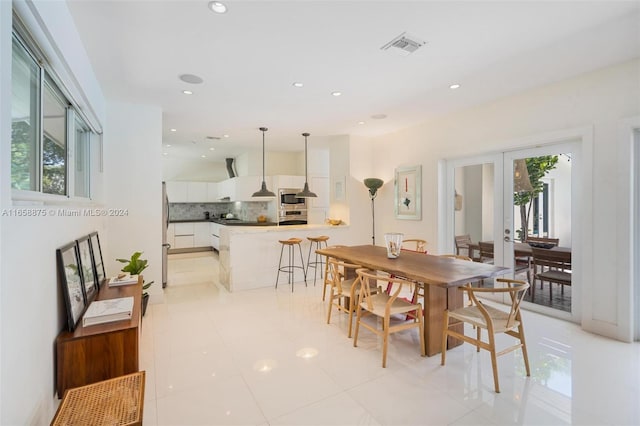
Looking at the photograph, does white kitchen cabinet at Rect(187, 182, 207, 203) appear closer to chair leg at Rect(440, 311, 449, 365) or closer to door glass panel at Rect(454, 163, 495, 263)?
door glass panel at Rect(454, 163, 495, 263)

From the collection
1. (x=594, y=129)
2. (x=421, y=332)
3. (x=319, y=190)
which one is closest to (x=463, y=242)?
(x=594, y=129)

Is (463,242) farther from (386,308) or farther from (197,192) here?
(197,192)

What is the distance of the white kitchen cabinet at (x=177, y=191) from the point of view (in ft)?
27.7

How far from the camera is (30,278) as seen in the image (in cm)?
155

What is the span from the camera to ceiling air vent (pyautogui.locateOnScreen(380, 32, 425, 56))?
8.23 ft

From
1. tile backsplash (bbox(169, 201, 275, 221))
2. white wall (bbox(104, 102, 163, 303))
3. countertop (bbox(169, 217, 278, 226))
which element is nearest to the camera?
white wall (bbox(104, 102, 163, 303))

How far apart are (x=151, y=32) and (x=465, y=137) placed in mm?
3995

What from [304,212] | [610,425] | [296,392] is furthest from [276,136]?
[610,425]

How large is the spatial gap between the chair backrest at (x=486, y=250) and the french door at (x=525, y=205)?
0.14 feet

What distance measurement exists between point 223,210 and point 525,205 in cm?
810

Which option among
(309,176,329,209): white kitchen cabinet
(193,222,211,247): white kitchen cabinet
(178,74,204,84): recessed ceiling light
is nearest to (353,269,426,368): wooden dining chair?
(178,74,204,84): recessed ceiling light

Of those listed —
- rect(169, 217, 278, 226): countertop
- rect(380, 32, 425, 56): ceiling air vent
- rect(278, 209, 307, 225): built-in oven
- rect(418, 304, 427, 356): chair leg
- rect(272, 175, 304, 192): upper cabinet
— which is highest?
rect(380, 32, 425, 56): ceiling air vent

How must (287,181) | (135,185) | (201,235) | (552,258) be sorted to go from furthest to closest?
(201,235), (287,181), (135,185), (552,258)

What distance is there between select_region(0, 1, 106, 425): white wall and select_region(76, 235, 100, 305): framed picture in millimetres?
236
